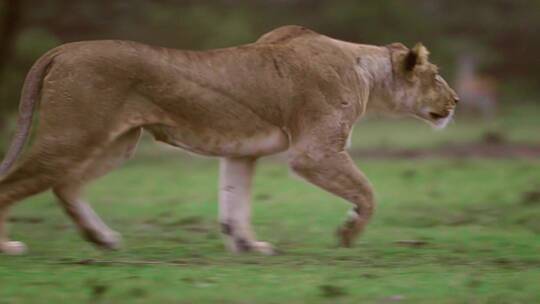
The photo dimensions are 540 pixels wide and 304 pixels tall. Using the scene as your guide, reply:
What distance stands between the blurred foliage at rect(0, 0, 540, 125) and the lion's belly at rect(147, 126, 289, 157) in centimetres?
985

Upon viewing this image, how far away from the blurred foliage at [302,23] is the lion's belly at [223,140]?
9.85 metres

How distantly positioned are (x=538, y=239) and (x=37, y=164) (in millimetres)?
3831

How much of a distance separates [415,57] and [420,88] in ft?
0.94

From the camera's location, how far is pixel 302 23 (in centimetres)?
2641

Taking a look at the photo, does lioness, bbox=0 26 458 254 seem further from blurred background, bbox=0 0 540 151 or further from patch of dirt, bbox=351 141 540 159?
blurred background, bbox=0 0 540 151

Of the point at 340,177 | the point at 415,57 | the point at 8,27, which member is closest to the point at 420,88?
the point at 415,57

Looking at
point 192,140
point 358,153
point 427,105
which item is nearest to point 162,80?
point 192,140

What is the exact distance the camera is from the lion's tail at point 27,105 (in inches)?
264

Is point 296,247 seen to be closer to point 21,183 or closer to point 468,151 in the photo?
point 21,183

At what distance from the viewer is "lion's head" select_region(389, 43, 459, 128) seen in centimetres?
788

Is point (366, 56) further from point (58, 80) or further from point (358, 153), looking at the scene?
point (358, 153)

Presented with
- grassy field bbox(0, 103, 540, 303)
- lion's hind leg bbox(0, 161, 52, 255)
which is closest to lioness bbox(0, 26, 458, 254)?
lion's hind leg bbox(0, 161, 52, 255)

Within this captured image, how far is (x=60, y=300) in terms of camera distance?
5.33 metres

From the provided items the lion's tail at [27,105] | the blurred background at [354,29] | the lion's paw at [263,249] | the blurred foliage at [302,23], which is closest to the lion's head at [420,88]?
the lion's paw at [263,249]
